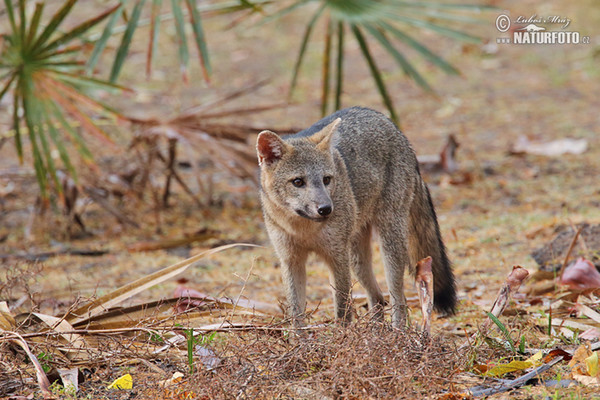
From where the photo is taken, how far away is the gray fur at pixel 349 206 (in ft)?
14.0

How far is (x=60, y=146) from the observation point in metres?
6.19

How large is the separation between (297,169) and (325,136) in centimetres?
29

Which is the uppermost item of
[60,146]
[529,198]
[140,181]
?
[60,146]

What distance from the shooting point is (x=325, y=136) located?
445 centimetres

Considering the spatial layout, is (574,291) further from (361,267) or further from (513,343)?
(361,267)

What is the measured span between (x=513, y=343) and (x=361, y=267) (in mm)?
1475

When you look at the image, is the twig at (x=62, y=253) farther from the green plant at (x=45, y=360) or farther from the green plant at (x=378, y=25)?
the green plant at (x=45, y=360)

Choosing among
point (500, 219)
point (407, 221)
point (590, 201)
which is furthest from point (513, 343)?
point (590, 201)

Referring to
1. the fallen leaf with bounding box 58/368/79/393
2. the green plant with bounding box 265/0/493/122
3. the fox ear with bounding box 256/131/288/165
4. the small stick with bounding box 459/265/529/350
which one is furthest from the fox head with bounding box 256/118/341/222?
the green plant with bounding box 265/0/493/122

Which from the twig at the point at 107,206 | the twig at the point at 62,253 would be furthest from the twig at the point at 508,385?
the twig at the point at 107,206

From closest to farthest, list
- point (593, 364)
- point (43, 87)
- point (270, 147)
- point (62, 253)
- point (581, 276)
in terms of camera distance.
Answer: point (593, 364), point (270, 147), point (581, 276), point (43, 87), point (62, 253)

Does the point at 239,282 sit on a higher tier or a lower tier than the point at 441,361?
lower

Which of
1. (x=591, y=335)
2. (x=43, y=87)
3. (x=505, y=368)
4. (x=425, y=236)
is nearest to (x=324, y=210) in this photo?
(x=425, y=236)

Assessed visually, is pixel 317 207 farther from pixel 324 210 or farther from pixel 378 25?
pixel 378 25
